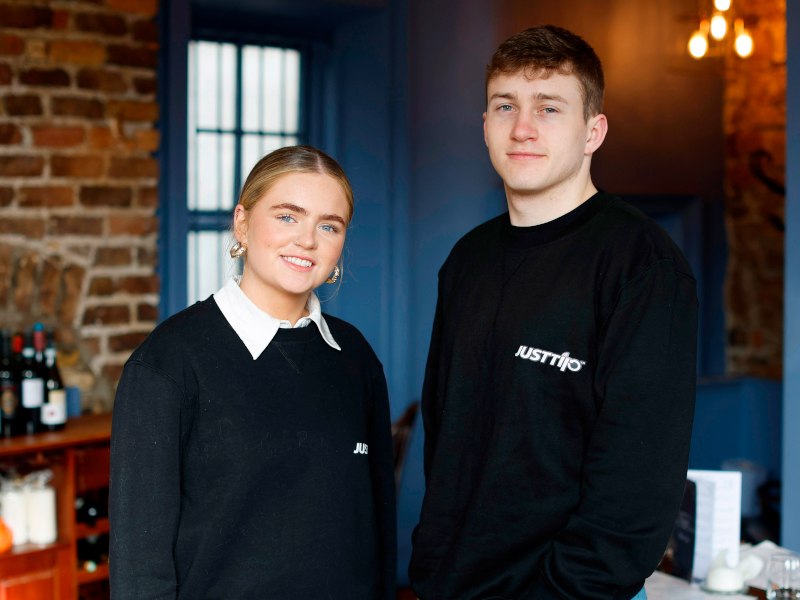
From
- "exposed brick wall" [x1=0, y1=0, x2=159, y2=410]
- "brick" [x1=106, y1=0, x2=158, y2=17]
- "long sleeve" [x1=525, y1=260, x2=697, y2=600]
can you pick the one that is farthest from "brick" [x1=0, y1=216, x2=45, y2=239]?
"long sleeve" [x1=525, y1=260, x2=697, y2=600]

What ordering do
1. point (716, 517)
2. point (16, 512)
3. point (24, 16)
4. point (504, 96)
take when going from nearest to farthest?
point (504, 96) → point (716, 517) → point (16, 512) → point (24, 16)

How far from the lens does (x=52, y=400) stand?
3.45 m

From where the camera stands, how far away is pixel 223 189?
4.24 metres

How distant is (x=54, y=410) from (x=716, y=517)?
220 cm

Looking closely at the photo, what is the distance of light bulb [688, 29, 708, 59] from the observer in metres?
4.66

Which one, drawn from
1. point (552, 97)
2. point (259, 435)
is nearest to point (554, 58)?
point (552, 97)

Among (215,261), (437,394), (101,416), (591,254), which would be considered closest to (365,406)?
(437,394)

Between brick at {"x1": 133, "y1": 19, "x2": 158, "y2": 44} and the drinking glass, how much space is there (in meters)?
2.79

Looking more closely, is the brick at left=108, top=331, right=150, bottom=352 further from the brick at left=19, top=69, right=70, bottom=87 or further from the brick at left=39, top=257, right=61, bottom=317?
the brick at left=19, top=69, right=70, bottom=87

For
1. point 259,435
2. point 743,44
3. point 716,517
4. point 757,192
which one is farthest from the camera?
point 757,192

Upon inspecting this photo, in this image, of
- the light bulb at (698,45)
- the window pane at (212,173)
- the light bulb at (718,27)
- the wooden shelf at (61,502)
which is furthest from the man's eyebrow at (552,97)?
the light bulb at (718,27)

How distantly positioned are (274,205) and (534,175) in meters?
0.48

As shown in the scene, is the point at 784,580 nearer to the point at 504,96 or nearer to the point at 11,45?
the point at 504,96

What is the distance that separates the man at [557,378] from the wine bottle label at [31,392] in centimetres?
190
